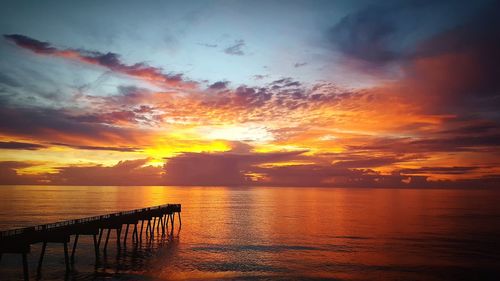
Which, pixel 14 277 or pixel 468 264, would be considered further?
pixel 468 264


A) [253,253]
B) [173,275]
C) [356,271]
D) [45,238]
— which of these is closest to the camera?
[45,238]

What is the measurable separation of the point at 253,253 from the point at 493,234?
188 ft

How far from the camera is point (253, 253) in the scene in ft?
205

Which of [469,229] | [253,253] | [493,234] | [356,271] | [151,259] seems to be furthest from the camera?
[469,229]

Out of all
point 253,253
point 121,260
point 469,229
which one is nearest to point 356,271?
point 253,253

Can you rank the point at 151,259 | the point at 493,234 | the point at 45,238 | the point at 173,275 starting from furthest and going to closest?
the point at 493,234
the point at 151,259
the point at 173,275
the point at 45,238

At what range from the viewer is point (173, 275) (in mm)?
46375

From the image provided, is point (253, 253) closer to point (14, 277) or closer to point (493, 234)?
point (14, 277)

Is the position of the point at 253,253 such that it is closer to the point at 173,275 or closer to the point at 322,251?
the point at 322,251

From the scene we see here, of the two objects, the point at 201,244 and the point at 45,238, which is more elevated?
the point at 45,238

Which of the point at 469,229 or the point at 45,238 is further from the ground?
the point at 45,238

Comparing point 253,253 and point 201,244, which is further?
point 201,244

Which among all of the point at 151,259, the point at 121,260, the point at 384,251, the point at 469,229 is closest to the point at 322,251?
the point at 384,251

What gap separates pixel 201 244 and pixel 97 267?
2440 cm
